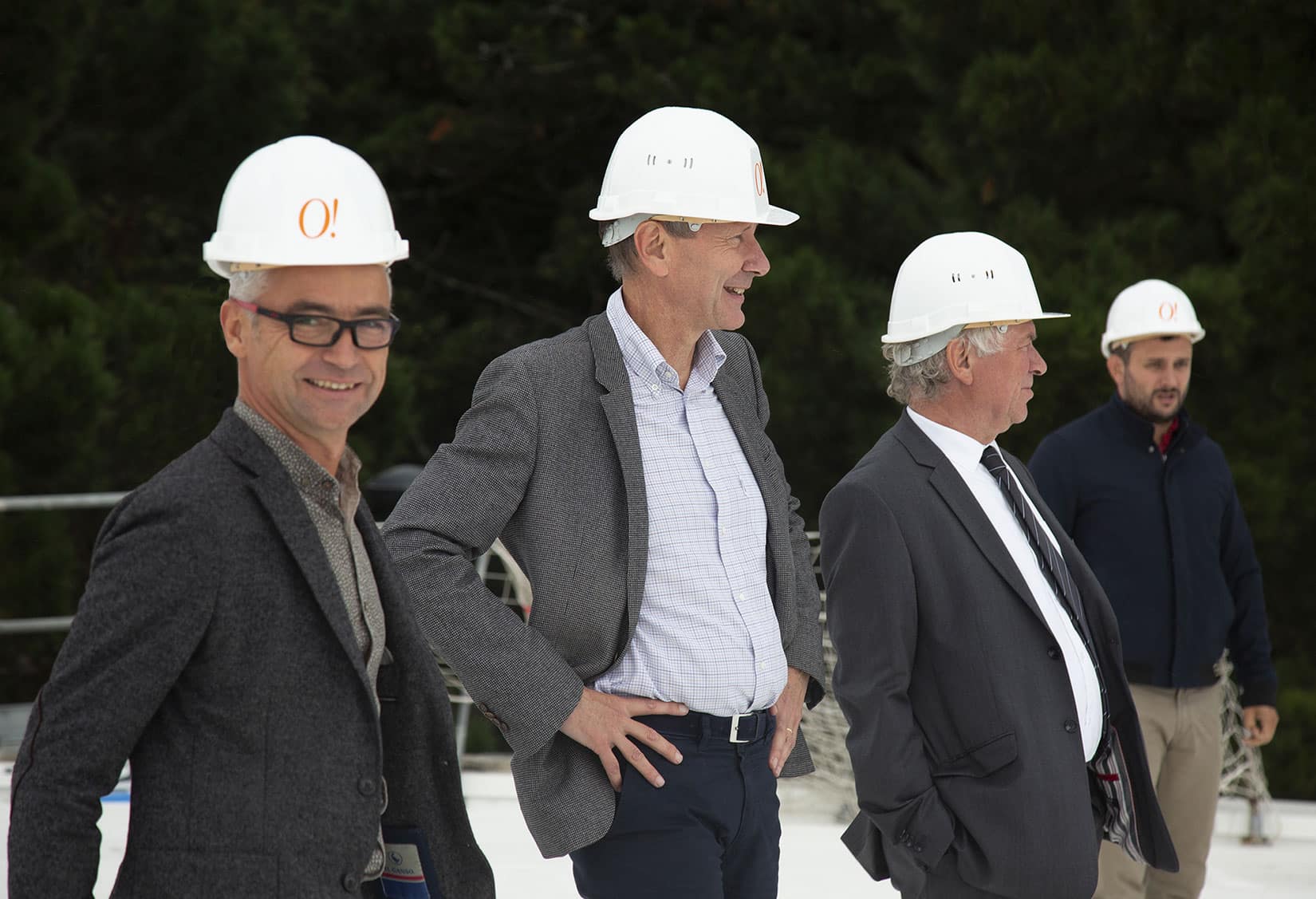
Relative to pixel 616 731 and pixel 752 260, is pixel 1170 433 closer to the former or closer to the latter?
pixel 752 260

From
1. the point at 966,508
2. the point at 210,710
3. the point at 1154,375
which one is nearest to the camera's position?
the point at 210,710

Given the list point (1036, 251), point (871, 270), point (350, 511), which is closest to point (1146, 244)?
point (1036, 251)

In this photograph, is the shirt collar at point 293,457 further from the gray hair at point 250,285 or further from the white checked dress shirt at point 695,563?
the white checked dress shirt at point 695,563

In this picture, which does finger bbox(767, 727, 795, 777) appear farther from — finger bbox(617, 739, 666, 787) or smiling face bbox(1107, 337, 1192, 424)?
smiling face bbox(1107, 337, 1192, 424)

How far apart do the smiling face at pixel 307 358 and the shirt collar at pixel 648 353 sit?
0.82 meters

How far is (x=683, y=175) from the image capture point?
101 inches

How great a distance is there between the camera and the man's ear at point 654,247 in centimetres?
254

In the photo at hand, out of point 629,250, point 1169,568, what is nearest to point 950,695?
point 629,250

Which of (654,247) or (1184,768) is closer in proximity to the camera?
(654,247)

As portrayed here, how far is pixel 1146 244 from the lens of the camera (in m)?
9.27

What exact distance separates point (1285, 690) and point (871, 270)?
3827 millimetres

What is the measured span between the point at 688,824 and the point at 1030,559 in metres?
0.77

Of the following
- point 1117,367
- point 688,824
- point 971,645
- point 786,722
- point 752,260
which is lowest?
point 688,824

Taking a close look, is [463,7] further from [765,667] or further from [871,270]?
[765,667]
